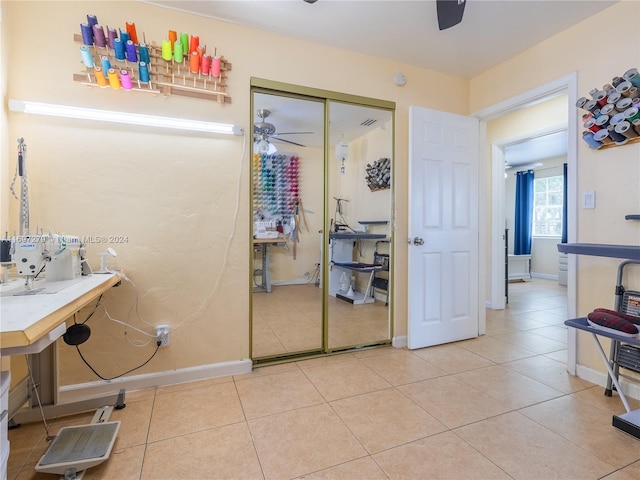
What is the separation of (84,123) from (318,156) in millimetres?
1714

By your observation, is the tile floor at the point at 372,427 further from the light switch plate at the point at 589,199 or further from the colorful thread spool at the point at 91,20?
the colorful thread spool at the point at 91,20

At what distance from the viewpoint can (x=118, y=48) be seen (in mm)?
1895

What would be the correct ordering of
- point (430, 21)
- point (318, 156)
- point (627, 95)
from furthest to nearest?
1. point (318, 156)
2. point (430, 21)
3. point (627, 95)

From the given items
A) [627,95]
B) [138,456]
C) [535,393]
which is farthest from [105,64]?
[535,393]

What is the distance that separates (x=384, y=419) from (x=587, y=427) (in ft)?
3.57

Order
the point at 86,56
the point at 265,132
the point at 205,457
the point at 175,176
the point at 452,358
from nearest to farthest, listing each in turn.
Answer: the point at 205,457 → the point at 86,56 → the point at 175,176 → the point at 452,358 → the point at 265,132

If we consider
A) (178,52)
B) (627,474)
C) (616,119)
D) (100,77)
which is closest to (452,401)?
(627,474)

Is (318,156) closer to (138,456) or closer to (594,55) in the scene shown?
(594,55)

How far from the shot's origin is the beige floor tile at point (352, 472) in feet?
4.36

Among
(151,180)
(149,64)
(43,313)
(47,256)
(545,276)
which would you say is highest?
(149,64)

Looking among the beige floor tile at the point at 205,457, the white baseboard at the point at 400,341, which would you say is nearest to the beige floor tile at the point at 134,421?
the beige floor tile at the point at 205,457

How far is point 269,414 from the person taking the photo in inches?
70.4

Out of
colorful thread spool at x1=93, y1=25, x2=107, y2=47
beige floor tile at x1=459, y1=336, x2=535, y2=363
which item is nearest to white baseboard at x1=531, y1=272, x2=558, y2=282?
beige floor tile at x1=459, y1=336, x2=535, y2=363

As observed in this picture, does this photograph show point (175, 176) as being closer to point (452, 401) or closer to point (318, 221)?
point (318, 221)
